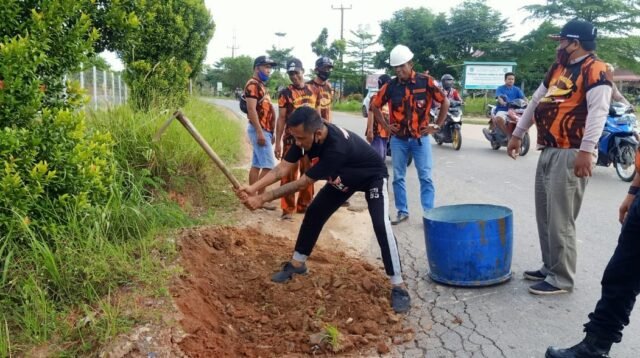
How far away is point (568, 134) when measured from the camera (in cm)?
391

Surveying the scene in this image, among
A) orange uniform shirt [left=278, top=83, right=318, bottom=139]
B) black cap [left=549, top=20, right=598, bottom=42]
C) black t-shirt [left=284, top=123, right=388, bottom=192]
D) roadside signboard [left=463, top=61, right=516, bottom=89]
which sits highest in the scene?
roadside signboard [left=463, top=61, right=516, bottom=89]

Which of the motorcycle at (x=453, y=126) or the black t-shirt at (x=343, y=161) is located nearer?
the black t-shirt at (x=343, y=161)

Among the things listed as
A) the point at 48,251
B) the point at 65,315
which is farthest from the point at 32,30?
the point at 65,315

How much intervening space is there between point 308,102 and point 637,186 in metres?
3.95

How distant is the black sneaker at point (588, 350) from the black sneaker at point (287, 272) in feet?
6.59

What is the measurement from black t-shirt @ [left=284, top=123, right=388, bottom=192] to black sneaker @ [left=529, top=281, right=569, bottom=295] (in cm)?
135

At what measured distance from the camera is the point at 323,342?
3402mm

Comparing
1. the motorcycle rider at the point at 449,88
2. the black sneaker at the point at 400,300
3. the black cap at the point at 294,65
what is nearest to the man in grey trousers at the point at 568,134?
the black sneaker at the point at 400,300

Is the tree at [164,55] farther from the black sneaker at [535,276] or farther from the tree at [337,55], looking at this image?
the tree at [337,55]

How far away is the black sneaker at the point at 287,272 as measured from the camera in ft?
14.4

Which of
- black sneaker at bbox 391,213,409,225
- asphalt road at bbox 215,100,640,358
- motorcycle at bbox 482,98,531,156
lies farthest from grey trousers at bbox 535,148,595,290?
motorcycle at bbox 482,98,531,156

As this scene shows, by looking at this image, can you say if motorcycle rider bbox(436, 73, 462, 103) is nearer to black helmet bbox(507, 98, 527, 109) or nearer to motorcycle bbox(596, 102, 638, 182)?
black helmet bbox(507, 98, 527, 109)

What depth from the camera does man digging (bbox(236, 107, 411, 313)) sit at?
388 cm

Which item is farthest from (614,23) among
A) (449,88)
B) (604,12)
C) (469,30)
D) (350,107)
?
(449,88)
